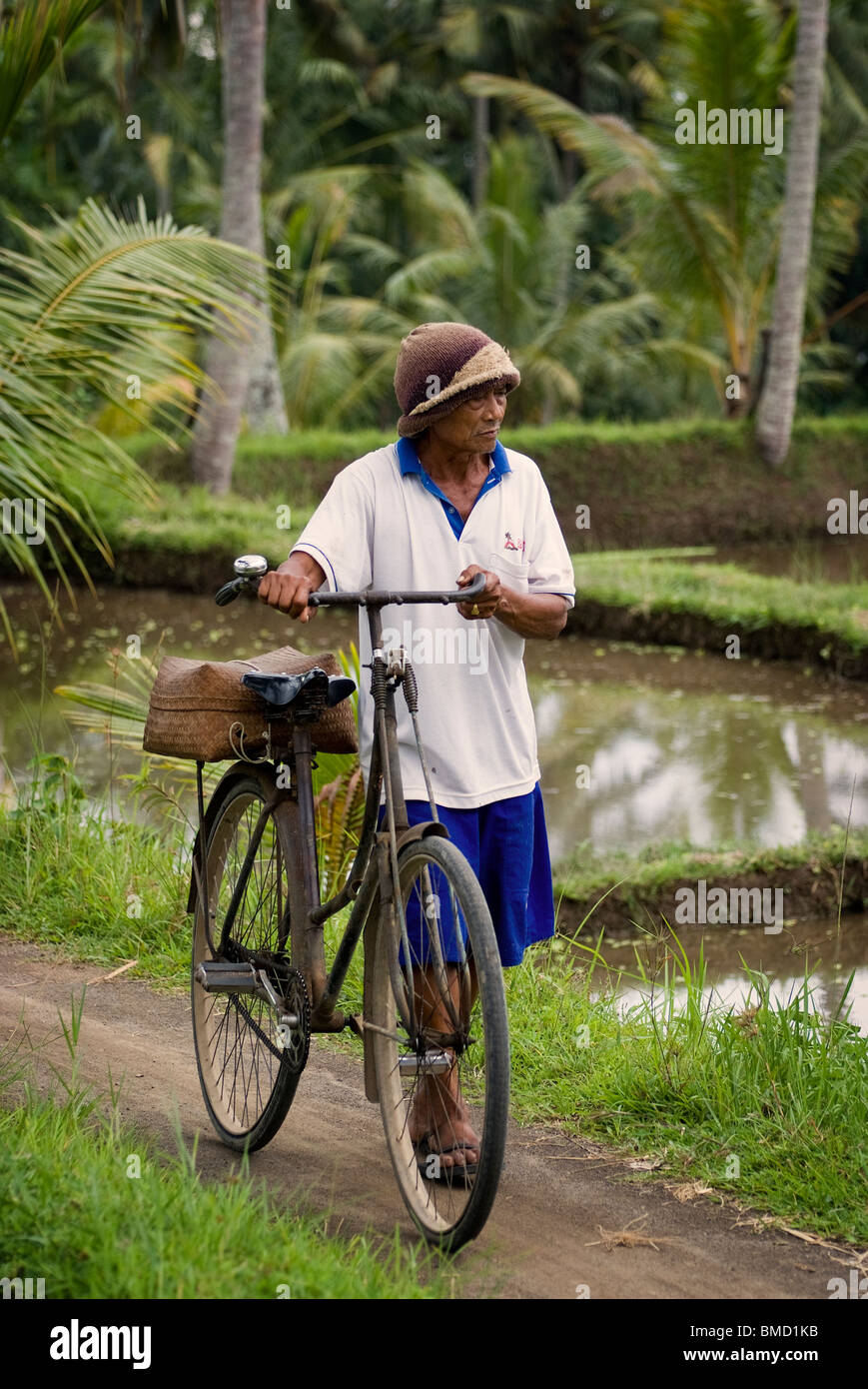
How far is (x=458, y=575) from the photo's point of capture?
9.48 ft

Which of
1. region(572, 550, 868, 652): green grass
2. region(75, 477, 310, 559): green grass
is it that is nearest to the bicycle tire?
region(572, 550, 868, 652): green grass

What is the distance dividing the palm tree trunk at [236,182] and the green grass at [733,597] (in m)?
3.75

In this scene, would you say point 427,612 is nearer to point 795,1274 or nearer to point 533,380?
point 795,1274

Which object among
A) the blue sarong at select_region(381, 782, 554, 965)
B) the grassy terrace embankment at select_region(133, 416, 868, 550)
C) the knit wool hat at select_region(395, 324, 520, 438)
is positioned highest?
the grassy terrace embankment at select_region(133, 416, 868, 550)

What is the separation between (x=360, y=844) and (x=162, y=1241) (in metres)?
0.78

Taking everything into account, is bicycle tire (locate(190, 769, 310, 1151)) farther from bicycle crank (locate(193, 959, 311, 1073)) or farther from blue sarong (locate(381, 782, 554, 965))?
blue sarong (locate(381, 782, 554, 965))

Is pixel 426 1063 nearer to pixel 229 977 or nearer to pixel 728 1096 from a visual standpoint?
pixel 229 977

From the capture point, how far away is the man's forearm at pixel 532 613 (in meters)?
2.79

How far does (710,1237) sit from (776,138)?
15244mm

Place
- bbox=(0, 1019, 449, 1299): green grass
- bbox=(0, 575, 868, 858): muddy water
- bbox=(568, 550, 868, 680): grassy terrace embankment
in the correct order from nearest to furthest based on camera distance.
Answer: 1. bbox=(0, 1019, 449, 1299): green grass
2. bbox=(0, 575, 868, 858): muddy water
3. bbox=(568, 550, 868, 680): grassy terrace embankment

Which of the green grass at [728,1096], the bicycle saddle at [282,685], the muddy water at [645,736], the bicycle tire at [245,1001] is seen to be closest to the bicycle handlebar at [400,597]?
the bicycle saddle at [282,685]

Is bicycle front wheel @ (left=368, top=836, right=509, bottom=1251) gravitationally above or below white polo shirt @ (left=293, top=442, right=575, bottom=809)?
below

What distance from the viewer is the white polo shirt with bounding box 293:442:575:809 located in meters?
2.90

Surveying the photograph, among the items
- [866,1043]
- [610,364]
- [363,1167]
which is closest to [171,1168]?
[363,1167]
